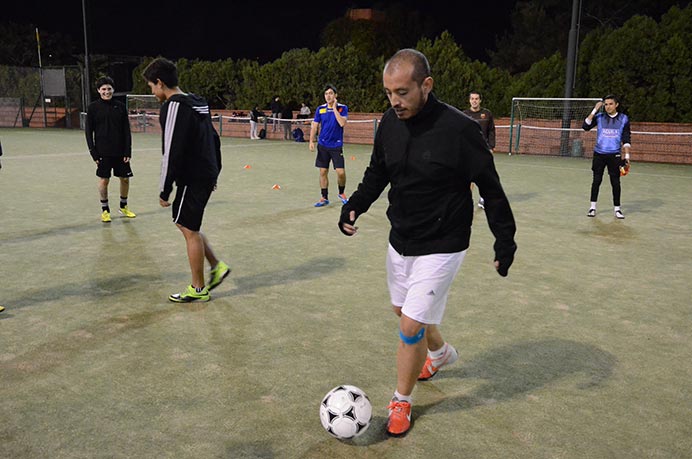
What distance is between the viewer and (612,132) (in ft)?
32.4

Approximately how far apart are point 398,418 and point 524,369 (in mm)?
1291

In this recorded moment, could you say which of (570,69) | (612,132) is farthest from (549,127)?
(612,132)

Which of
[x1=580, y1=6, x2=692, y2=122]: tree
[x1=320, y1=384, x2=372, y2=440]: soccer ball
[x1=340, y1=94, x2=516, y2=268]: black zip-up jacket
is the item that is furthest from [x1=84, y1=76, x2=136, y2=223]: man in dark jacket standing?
[x1=580, y1=6, x2=692, y2=122]: tree

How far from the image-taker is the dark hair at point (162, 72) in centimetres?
521

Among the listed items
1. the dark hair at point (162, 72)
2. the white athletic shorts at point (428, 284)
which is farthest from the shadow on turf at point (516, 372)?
the dark hair at point (162, 72)

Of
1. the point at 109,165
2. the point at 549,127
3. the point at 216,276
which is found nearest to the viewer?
the point at 216,276

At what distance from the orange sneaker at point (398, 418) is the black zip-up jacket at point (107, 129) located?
6495 mm

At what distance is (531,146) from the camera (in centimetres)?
2308

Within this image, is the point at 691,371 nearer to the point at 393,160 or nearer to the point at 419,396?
the point at 419,396

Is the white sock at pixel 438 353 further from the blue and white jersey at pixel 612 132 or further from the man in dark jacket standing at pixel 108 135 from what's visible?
the blue and white jersey at pixel 612 132

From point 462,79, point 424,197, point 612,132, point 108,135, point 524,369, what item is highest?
point 462,79

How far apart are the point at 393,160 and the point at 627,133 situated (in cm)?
773

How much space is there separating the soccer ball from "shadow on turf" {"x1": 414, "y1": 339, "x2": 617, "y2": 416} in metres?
0.45

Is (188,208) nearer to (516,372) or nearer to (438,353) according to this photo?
(438,353)
